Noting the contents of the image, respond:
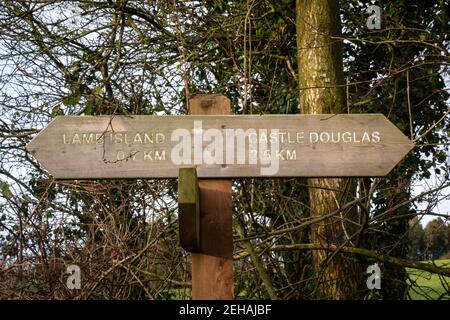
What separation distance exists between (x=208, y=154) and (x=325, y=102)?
213cm

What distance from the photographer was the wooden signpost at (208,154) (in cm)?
277

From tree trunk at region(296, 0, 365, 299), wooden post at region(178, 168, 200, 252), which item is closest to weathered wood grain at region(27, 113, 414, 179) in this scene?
wooden post at region(178, 168, 200, 252)

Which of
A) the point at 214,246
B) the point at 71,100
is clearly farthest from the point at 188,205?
the point at 71,100

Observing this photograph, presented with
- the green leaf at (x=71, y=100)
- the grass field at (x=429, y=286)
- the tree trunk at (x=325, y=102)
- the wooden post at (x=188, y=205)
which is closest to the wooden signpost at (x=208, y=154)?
the wooden post at (x=188, y=205)

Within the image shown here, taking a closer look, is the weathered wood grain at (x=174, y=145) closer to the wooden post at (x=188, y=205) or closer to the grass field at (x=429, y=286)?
the wooden post at (x=188, y=205)

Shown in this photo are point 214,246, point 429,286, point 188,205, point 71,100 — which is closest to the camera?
point 188,205

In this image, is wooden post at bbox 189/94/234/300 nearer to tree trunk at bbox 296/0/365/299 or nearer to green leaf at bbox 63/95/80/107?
green leaf at bbox 63/95/80/107

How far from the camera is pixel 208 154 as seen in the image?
2783 mm

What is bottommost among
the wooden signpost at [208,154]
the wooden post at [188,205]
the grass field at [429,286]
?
the grass field at [429,286]

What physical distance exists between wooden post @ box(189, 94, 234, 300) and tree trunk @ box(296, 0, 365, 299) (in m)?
1.64

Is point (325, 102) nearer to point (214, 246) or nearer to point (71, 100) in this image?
point (71, 100)

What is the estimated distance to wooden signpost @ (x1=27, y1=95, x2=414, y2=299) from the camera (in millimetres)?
2773

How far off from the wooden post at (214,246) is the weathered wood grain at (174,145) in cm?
8
